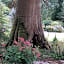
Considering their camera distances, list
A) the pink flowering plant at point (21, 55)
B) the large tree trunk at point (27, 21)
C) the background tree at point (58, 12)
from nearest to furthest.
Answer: the pink flowering plant at point (21, 55)
the large tree trunk at point (27, 21)
the background tree at point (58, 12)

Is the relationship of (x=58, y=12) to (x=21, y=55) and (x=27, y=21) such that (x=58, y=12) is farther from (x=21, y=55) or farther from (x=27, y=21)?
(x=21, y=55)

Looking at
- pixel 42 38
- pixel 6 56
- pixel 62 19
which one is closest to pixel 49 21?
pixel 62 19

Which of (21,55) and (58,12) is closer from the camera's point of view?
(21,55)

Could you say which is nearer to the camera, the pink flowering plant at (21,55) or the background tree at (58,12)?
the pink flowering plant at (21,55)

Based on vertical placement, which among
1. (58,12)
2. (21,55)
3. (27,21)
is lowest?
(21,55)

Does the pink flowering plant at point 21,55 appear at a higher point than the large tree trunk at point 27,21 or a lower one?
lower

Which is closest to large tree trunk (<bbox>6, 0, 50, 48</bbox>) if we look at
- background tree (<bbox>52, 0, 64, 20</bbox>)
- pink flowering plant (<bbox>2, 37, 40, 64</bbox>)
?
pink flowering plant (<bbox>2, 37, 40, 64</bbox>)

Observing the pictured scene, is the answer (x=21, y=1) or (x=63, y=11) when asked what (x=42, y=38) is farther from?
(x=63, y=11)

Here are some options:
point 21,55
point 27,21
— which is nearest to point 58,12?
point 27,21

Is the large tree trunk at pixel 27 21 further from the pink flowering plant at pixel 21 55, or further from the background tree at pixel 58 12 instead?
the background tree at pixel 58 12

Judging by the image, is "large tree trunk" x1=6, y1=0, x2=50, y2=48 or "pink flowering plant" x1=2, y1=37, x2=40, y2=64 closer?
Answer: "pink flowering plant" x1=2, y1=37, x2=40, y2=64

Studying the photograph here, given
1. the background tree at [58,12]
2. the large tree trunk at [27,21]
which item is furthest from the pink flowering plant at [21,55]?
the background tree at [58,12]

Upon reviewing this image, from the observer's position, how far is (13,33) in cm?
548

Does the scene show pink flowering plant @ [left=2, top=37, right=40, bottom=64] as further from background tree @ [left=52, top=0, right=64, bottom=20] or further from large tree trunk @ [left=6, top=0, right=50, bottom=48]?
background tree @ [left=52, top=0, right=64, bottom=20]
